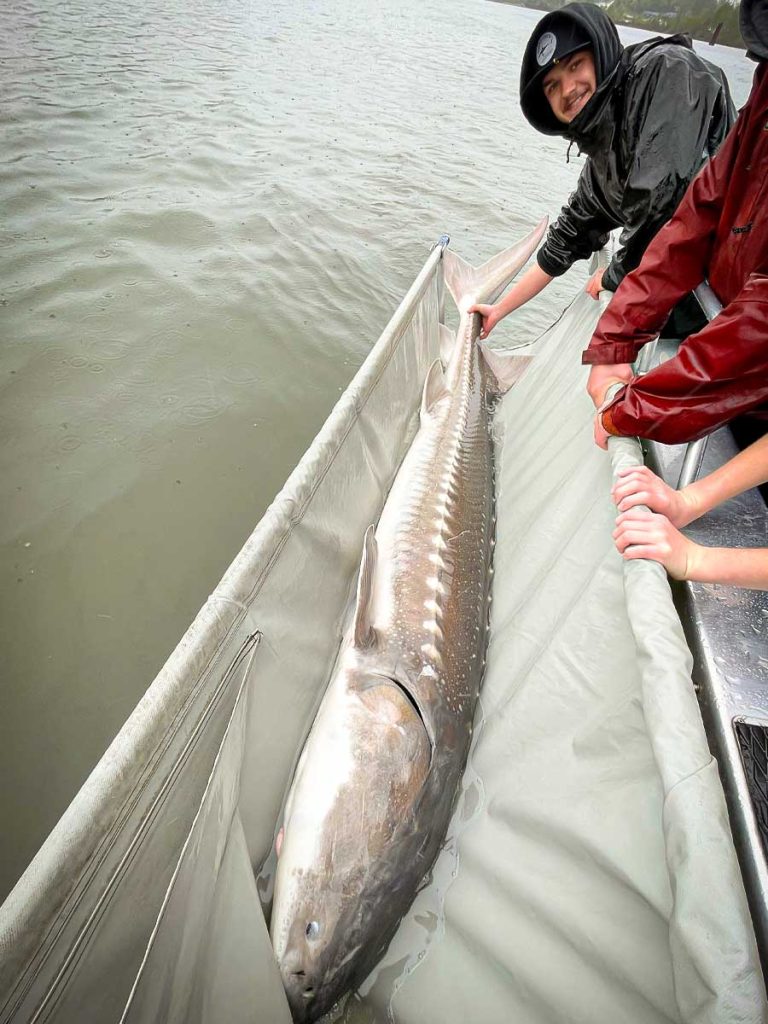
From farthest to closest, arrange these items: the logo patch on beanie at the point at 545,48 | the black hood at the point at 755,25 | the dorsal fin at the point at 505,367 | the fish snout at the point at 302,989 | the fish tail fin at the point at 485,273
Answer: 1. the fish tail fin at the point at 485,273
2. the dorsal fin at the point at 505,367
3. the logo patch on beanie at the point at 545,48
4. the black hood at the point at 755,25
5. the fish snout at the point at 302,989

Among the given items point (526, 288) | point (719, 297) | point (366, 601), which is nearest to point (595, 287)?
point (526, 288)

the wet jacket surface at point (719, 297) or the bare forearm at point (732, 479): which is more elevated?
the wet jacket surface at point (719, 297)

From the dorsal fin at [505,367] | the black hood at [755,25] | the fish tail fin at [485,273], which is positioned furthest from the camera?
the fish tail fin at [485,273]

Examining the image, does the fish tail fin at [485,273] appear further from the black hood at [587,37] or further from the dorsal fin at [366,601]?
the dorsal fin at [366,601]

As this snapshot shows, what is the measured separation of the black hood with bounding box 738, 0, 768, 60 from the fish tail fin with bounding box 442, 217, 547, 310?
6.74 ft

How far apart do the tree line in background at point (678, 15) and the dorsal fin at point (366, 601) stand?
145ft

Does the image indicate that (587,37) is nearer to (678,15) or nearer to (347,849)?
(347,849)

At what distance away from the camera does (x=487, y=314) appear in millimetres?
3178

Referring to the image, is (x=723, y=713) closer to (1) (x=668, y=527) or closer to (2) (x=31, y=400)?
(1) (x=668, y=527)

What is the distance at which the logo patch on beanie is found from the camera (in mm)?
2117

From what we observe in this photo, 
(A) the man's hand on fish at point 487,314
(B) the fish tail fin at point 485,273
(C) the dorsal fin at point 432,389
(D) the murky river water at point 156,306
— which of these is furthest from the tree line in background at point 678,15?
(C) the dorsal fin at point 432,389

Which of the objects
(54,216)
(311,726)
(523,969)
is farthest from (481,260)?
(523,969)

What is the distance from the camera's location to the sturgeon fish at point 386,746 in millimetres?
1119

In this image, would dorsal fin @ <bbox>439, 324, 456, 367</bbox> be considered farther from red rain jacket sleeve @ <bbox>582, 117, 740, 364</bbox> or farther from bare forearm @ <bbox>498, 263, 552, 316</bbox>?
red rain jacket sleeve @ <bbox>582, 117, 740, 364</bbox>
